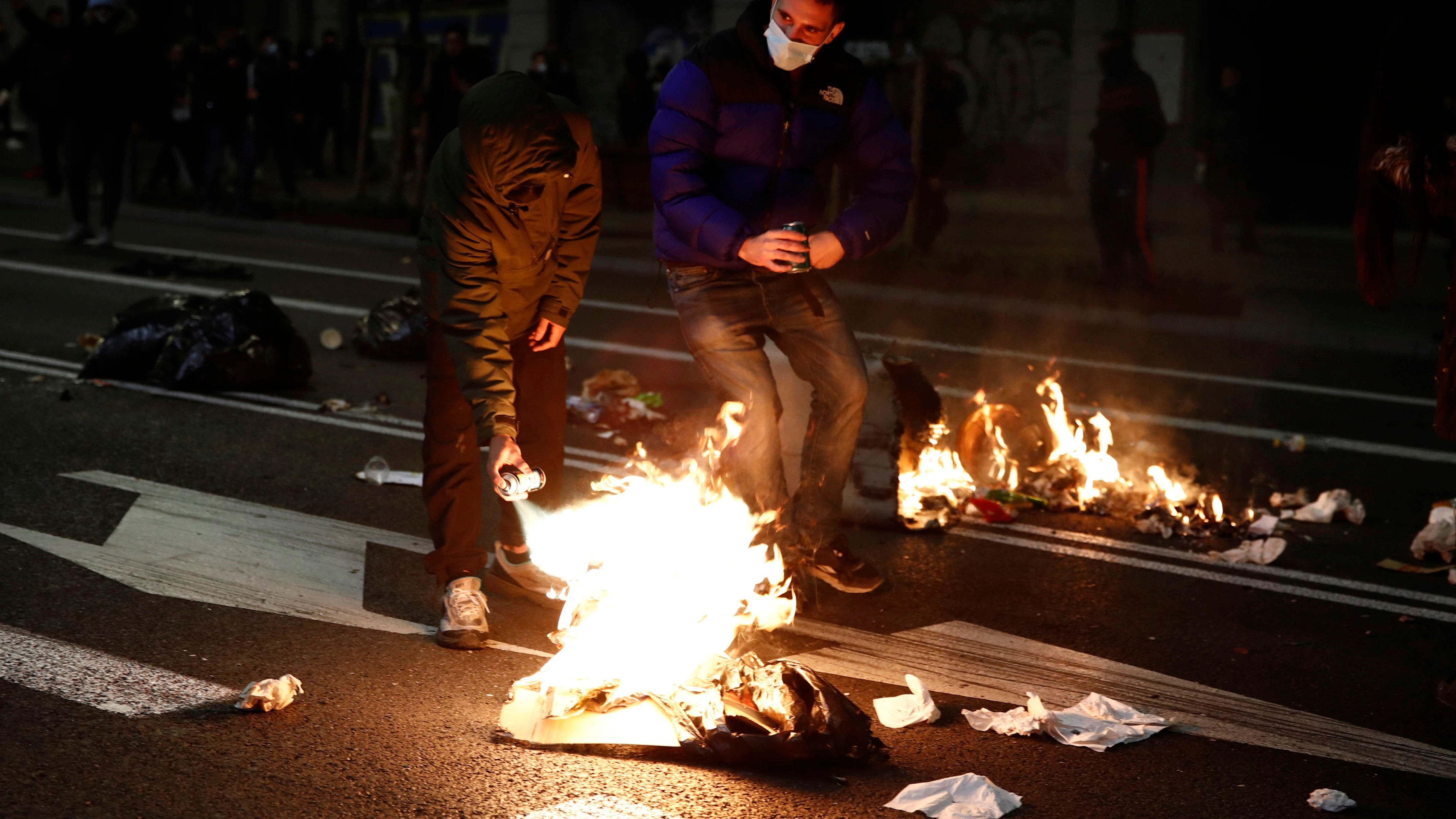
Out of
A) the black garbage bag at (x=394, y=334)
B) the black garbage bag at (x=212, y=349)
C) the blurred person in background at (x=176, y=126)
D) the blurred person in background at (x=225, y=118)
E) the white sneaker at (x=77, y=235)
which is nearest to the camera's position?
the black garbage bag at (x=212, y=349)

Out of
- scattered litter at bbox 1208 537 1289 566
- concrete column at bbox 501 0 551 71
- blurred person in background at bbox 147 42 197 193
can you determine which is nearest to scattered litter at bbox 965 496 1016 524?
scattered litter at bbox 1208 537 1289 566

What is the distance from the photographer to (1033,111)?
23.0 m

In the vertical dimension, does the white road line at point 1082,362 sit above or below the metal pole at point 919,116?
below

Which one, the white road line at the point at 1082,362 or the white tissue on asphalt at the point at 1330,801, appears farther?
the white road line at the point at 1082,362

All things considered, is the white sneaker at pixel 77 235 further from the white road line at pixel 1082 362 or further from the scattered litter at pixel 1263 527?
the scattered litter at pixel 1263 527

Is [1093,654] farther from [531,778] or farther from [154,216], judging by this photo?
[154,216]

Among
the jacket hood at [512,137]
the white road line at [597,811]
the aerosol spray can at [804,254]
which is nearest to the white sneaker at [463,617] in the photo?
the white road line at [597,811]

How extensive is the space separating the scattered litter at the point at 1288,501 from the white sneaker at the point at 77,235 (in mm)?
→ 11441

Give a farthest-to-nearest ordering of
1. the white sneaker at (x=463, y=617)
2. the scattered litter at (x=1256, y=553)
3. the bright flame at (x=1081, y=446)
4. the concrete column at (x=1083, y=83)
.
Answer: the concrete column at (x=1083, y=83) < the bright flame at (x=1081, y=446) < the scattered litter at (x=1256, y=553) < the white sneaker at (x=463, y=617)

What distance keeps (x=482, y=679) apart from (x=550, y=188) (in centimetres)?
147

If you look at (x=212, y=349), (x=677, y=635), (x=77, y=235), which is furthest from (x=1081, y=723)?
(x=77, y=235)

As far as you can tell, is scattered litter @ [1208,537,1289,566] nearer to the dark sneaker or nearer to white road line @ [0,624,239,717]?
the dark sneaker

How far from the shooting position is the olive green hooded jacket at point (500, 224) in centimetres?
414

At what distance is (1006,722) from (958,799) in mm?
578
